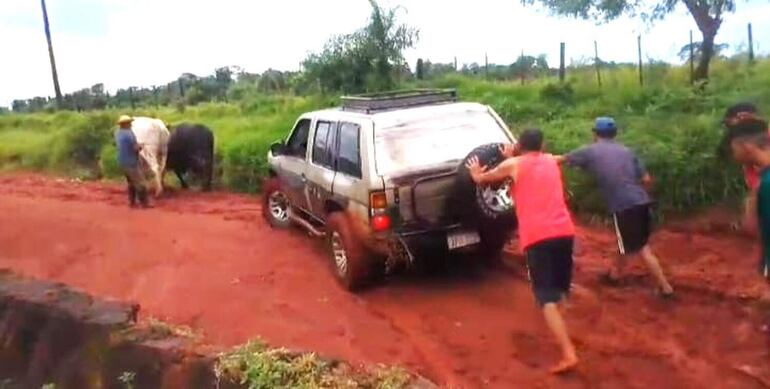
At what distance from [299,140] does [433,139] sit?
7.60 ft

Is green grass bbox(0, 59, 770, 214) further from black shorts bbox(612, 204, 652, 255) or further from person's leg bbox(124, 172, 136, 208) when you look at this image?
black shorts bbox(612, 204, 652, 255)

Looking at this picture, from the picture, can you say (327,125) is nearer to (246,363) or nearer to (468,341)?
(468,341)

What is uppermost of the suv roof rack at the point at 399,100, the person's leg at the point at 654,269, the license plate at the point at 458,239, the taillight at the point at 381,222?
the suv roof rack at the point at 399,100

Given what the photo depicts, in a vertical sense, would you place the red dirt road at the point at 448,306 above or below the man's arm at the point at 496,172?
below

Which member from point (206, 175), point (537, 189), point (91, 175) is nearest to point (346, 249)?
point (537, 189)

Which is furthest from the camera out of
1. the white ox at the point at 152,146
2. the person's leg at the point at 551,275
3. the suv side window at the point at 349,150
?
the white ox at the point at 152,146

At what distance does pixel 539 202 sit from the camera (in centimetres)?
636

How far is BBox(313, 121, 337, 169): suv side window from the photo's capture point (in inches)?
354

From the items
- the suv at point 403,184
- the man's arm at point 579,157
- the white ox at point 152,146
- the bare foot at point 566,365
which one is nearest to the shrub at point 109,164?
the white ox at point 152,146

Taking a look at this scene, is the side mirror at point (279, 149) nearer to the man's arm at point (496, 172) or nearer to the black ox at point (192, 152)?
the man's arm at point (496, 172)

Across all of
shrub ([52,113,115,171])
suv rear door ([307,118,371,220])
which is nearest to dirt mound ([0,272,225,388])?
suv rear door ([307,118,371,220])

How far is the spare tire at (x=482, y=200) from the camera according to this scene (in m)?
7.59

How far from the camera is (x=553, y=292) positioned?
639cm

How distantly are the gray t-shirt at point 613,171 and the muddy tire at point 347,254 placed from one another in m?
2.04
